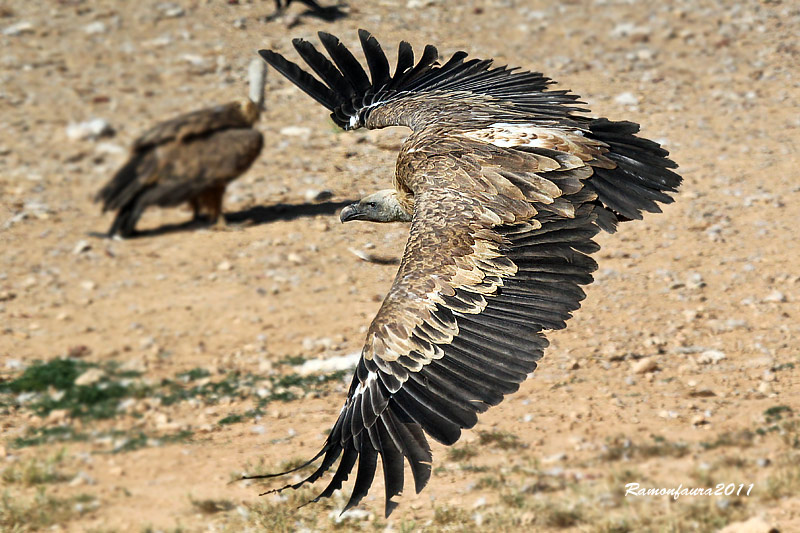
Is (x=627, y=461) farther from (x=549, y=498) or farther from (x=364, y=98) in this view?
(x=364, y=98)

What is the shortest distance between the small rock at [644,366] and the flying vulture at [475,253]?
132 centimetres

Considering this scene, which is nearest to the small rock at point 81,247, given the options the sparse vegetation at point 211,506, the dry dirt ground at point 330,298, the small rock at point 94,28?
the dry dirt ground at point 330,298

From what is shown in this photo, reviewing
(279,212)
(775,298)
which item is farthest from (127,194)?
(775,298)

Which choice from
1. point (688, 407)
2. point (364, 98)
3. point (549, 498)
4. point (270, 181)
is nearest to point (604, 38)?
point (270, 181)

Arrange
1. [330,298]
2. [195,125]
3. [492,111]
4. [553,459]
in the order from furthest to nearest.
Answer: [195,125], [330,298], [492,111], [553,459]

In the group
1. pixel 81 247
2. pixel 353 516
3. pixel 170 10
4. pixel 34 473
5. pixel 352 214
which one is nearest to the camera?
pixel 353 516

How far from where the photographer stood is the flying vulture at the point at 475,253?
4023 mm

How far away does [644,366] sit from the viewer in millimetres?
6000

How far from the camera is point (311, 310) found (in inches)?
278

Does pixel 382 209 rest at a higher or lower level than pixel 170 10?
lower

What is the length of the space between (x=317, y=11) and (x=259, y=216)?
3896mm

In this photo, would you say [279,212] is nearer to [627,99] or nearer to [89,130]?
[89,130]

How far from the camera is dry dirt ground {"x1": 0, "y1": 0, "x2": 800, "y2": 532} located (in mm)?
5254
